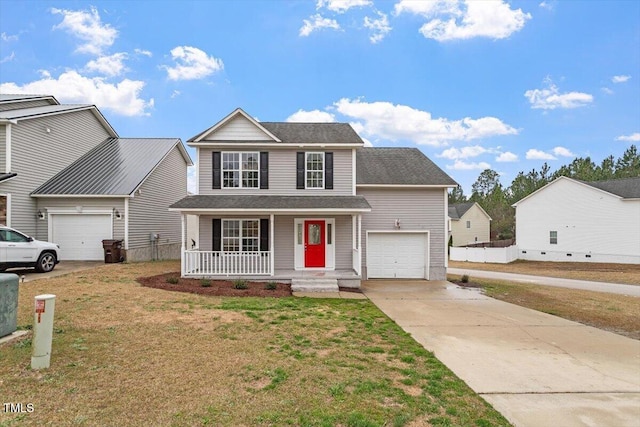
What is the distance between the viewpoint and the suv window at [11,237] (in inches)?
438

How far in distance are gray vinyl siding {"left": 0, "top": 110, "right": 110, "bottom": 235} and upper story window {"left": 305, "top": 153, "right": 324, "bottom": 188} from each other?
42.4 feet

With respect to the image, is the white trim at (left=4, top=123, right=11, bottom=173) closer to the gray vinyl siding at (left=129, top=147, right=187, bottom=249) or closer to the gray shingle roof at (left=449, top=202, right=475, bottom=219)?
the gray vinyl siding at (left=129, top=147, right=187, bottom=249)

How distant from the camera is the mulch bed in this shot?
10.6m

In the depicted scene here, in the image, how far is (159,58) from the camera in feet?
61.7

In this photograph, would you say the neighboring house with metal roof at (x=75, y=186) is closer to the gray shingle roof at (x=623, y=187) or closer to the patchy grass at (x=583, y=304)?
the patchy grass at (x=583, y=304)

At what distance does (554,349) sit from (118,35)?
71.8 ft

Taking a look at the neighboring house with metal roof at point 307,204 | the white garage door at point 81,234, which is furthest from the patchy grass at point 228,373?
the white garage door at point 81,234

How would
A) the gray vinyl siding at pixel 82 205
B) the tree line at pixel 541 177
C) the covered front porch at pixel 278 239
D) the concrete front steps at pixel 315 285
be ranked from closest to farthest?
the concrete front steps at pixel 315 285 → the covered front porch at pixel 278 239 → the gray vinyl siding at pixel 82 205 → the tree line at pixel 541 177

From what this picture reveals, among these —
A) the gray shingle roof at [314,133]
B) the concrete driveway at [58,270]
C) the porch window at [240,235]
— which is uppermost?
the gray shingle roof at [314,133]

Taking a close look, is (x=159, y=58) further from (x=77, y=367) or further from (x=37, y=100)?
(x=77, y=367)

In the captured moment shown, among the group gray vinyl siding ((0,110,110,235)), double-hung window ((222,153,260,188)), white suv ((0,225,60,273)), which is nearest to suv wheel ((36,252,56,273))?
white suv ((0,225,60,273))

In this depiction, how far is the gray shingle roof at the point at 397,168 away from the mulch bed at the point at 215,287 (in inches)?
232

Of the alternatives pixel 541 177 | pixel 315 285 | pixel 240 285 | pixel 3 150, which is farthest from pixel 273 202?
pixel 541 177

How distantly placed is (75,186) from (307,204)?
39.4 feet
